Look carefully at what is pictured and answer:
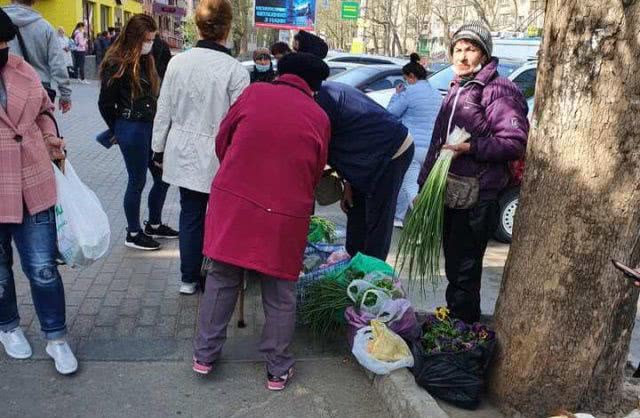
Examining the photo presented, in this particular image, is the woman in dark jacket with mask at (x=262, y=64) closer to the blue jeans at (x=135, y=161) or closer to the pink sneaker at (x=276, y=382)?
the blue jeans at (x=135, y=161)

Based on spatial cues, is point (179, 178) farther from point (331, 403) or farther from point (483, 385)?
point (483, 385)

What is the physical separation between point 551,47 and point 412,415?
174cm

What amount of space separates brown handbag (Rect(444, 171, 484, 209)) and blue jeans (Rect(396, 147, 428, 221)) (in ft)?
9.85

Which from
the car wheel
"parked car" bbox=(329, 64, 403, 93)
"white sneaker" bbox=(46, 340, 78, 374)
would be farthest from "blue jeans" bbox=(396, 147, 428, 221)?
"white sneaker" bbox=(46, 340, 78, 374)

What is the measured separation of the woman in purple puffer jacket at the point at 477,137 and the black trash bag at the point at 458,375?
2.13ft

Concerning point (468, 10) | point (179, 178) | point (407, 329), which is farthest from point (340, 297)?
point (468, 10)

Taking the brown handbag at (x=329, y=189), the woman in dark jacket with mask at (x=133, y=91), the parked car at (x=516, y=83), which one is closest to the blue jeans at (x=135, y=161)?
the woman in dark jacket with mask at (x=133, y=91)

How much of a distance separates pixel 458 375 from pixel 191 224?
193cm

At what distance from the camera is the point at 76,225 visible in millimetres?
3201

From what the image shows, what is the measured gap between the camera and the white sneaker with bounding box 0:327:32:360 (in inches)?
133

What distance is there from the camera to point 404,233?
3414 mm

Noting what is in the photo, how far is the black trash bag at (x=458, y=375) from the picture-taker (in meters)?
2.99

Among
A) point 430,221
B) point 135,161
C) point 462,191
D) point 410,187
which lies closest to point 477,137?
point 462,191

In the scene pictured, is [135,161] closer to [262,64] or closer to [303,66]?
[303,66]
